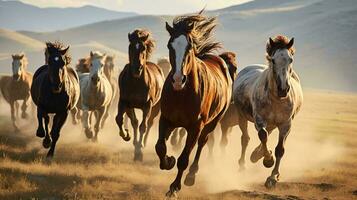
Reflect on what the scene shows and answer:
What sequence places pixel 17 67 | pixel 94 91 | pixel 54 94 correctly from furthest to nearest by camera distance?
pixel 17 67 → pixel 94 91 → pixel 54 94

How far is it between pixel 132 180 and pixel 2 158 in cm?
334

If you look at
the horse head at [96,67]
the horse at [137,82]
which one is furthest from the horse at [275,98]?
the horse head at [96,67]

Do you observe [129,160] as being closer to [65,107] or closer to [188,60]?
[65,107]

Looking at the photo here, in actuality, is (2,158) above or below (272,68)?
below

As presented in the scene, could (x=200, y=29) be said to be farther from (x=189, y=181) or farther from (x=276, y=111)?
(x=276, y=111)

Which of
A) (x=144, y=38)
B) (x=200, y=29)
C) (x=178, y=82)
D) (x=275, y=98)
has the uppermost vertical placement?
(x=200, y=29)

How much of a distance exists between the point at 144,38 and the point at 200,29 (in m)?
3.25

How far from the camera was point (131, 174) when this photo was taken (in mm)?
11773

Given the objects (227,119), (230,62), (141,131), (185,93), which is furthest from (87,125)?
(185,93)

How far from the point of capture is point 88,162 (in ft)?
42.5

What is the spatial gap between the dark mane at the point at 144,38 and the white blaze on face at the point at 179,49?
4.62 m

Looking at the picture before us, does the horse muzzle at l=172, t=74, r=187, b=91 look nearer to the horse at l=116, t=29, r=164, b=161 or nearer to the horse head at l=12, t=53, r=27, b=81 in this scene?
the horse at l=116, t=29, r=164, b=161

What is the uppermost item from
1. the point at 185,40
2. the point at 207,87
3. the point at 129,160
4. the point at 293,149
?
the point at 185,40

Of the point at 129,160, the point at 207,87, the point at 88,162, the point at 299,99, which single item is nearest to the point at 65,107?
the point at 88,162
